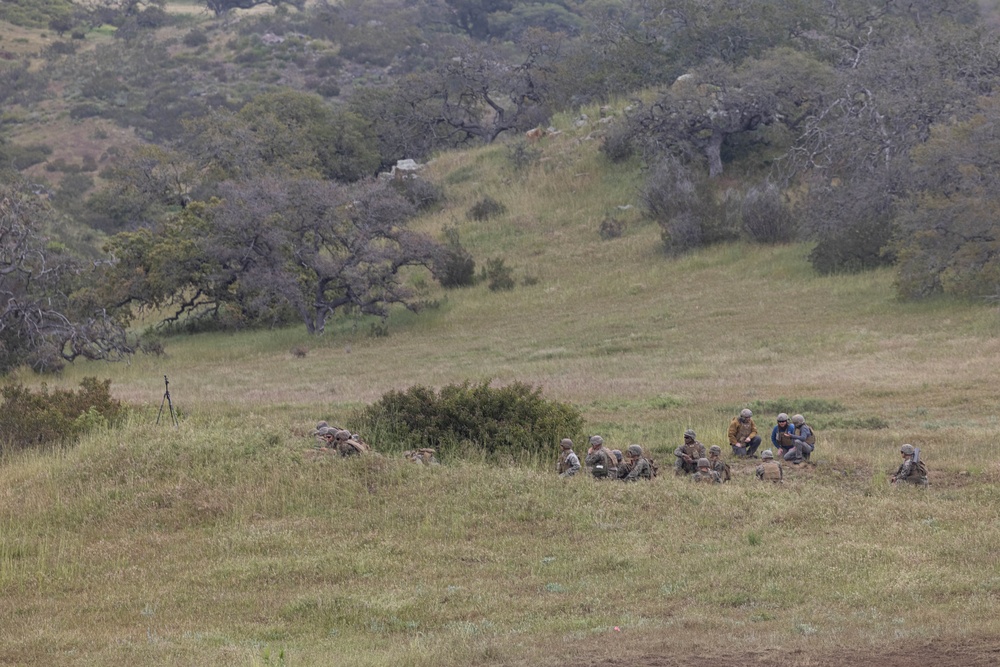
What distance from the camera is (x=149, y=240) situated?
3500 cm

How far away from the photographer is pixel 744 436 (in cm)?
1533

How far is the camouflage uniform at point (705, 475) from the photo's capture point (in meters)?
13.5

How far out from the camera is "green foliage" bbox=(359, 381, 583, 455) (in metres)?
14.9

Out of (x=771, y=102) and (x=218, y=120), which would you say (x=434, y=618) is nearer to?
(x=771, y=102)

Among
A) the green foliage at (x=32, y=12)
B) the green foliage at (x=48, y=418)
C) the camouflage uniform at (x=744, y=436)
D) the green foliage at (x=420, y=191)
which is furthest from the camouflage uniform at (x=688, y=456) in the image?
the green foliage at (x=32, y=12)

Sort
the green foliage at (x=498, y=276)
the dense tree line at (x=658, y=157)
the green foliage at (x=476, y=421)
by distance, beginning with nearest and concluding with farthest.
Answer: the green foliage at (x=476, y=421) < the dense tree line at (x=658, y=157) < the green foliage at (x=498, y=276)

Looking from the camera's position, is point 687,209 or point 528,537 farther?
point 687,209

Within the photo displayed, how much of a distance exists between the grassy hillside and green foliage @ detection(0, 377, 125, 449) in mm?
835

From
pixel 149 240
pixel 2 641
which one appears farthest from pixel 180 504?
pixel 149 240

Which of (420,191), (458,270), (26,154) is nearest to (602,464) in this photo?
(458,270)

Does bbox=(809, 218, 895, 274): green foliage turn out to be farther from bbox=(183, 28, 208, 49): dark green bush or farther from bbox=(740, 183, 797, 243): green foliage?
bbox=(183, 28, 208, 49): dark green bush

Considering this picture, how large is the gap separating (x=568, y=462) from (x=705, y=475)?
1501 mm

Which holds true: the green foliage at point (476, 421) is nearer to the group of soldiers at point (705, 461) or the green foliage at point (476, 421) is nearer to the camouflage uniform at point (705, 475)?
the group of soldiers at point (705, 461)

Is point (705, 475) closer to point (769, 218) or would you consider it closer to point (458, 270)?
point (458, 270)
